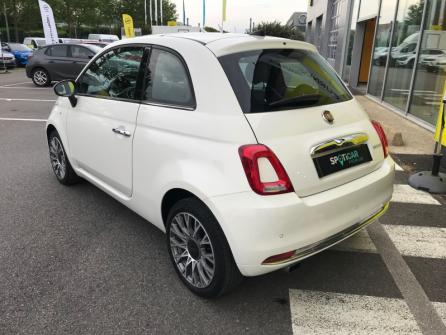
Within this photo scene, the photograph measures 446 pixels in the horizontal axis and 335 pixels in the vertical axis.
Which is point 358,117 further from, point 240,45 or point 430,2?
point 430,2

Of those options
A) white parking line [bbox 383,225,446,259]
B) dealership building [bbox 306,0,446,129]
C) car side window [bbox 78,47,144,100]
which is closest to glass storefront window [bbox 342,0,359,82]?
dealership building [bbox 306,0,446,129]

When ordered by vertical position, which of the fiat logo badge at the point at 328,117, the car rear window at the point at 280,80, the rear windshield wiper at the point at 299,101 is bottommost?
the fiat logo badge at the point at 328,117

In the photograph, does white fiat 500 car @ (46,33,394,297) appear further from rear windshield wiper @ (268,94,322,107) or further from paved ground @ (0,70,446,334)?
paved ground @ (0,70,446,334)

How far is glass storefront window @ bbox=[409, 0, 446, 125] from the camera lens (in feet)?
25.5

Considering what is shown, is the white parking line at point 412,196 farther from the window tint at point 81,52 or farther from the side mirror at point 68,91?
the window tint at point 81,52

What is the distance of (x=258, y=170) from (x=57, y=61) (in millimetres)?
15134

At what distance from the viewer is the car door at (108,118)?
3.33m

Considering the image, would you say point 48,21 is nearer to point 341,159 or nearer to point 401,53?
point 401,53

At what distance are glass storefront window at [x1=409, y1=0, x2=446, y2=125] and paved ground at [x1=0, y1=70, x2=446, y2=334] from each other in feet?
13.9

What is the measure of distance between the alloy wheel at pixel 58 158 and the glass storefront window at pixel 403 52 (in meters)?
7.59

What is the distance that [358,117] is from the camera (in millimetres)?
3068

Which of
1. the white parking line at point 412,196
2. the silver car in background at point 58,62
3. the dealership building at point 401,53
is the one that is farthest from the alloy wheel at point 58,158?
the silver car in background at point 58,62

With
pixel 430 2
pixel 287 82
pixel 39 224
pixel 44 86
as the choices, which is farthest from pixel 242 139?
pixel 44 86

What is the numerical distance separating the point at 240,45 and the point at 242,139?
0.78 m
